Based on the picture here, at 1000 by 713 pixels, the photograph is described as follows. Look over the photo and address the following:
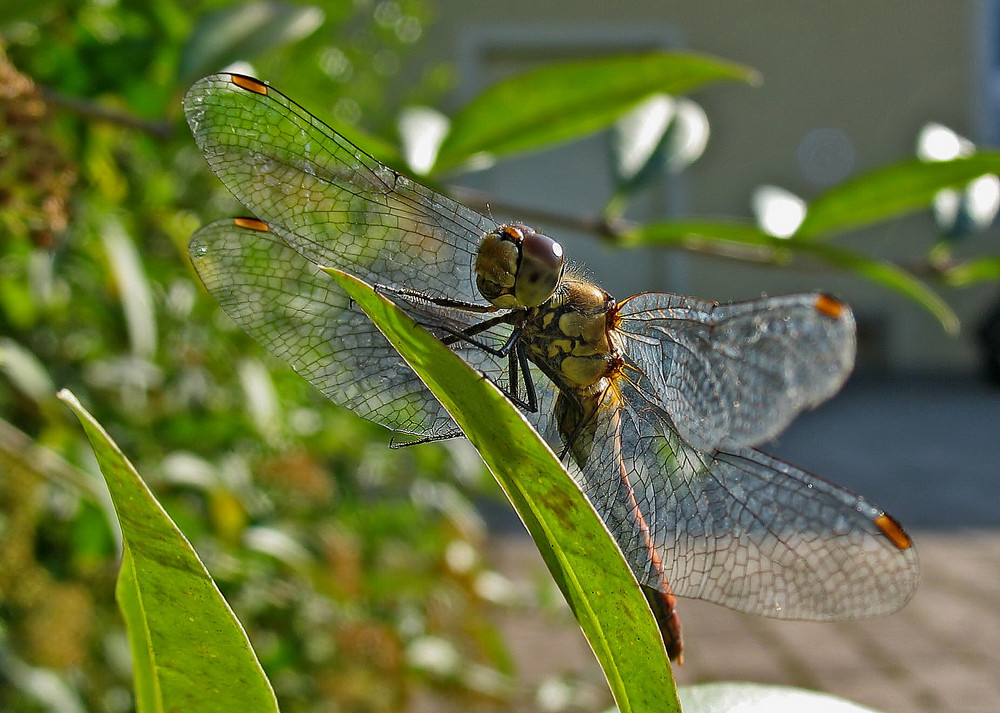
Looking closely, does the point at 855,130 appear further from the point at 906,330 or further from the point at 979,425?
the point at 979,425

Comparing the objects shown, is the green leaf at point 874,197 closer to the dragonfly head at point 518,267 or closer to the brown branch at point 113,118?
the dragonfly head at point 518,267

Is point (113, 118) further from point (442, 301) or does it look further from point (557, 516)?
point (557, 516)

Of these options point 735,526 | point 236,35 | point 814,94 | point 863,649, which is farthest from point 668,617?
point 814,94

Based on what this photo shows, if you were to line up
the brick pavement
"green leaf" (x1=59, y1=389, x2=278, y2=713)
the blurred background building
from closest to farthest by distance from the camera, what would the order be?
"green leaf" (x1=59, y1=389, x2=278, y2=713)
the brick pavement
the blurred background building

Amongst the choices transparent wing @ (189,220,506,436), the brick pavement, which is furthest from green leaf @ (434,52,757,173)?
the brick pavement

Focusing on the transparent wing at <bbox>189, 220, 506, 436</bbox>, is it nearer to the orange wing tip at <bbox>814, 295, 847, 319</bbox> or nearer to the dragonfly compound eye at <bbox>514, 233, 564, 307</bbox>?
the dragonfly compound eye at <bbox>514, 233, 564, 307</bbox>

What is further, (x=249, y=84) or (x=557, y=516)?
(x=249, y=84)

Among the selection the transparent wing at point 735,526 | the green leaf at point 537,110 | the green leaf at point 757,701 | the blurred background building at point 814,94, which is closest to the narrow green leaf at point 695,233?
the green leaf at point 537,110
